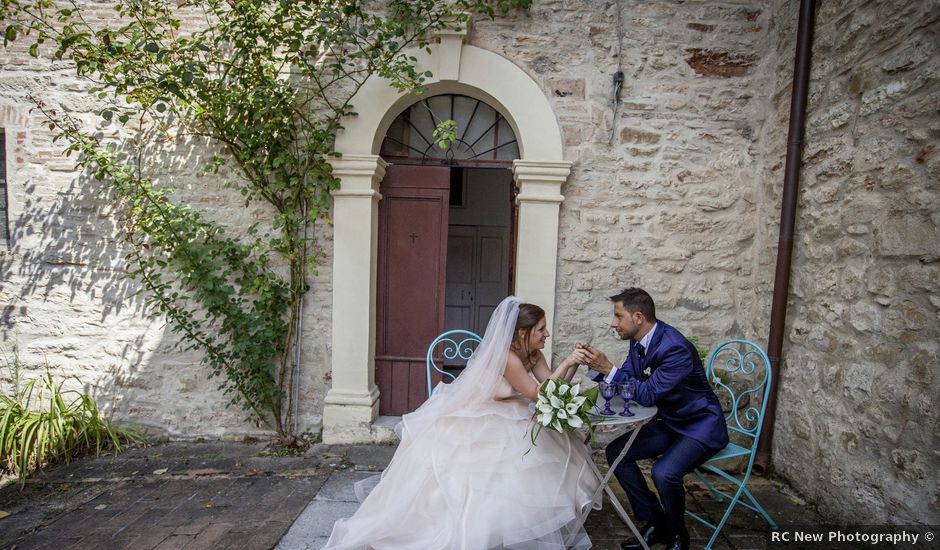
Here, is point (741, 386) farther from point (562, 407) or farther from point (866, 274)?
point (562, 407)

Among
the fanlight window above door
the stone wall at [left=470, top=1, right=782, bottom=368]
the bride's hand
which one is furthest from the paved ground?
the fanlight window above door

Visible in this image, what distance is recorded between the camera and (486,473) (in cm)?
244

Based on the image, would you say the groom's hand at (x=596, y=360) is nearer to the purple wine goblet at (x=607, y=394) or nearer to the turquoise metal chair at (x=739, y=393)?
the purple wine goblet at (x=607, y=394)

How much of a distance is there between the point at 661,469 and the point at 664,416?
316 mm

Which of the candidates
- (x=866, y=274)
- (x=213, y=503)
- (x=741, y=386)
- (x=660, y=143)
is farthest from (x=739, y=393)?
(x=213, y=503)

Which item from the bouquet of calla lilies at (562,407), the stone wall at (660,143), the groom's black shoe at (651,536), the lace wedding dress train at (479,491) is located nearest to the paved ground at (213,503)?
the groom's black shoe at (651,536)

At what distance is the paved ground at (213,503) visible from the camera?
2.71 meters

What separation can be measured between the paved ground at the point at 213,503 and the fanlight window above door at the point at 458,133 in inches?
99.1

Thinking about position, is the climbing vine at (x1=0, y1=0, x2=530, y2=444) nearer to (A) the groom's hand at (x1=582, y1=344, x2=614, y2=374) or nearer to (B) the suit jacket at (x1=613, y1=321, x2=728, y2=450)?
(A) the groom's hand at (x1=582, y1=344, x2=614, y2=374)

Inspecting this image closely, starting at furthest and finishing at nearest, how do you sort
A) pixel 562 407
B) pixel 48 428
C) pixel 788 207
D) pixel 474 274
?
pixel 474 274 → pixel 48 428 → pixel 788 207 → pixel 562 407

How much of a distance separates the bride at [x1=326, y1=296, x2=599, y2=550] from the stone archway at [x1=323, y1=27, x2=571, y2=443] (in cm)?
117

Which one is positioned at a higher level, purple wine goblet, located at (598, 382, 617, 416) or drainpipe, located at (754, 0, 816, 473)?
drainpipe, located at (754, 0, 816, 473)

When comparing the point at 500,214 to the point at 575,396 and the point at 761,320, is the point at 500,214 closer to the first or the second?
the point at 761,320

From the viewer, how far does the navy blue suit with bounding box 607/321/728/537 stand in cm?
247
